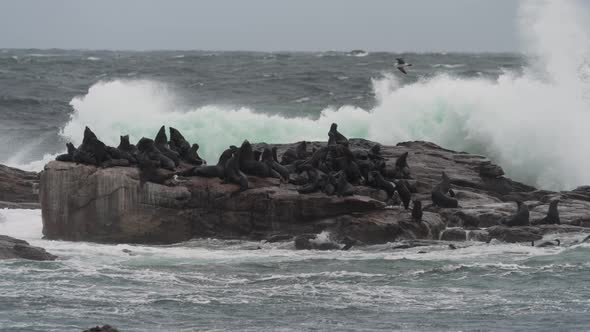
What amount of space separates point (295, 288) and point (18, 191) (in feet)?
34.0

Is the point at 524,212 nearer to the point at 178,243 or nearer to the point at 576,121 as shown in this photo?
the point at 178,243

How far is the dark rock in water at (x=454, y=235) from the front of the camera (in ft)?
65.4

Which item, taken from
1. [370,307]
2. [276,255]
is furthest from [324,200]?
[370,307]

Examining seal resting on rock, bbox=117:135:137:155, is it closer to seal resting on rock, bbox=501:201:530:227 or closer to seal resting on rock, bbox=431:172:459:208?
seal resting on rock, bbox=431:172:459:208

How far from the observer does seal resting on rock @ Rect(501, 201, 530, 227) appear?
66.7ft

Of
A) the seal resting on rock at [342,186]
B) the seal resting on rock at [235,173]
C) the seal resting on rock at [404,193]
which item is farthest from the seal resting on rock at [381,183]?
the seal resting on rock at [235,173]

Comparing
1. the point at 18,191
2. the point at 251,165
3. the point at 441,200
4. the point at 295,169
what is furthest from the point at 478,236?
the point at 18,191

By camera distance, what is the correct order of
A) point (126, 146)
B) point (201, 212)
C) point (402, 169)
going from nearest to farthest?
point (201, 212) < point (126, 146) < point (402, 169)

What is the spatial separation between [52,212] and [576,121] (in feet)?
54.0

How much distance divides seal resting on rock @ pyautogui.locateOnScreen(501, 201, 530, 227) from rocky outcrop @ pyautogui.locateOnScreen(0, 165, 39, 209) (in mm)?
9912

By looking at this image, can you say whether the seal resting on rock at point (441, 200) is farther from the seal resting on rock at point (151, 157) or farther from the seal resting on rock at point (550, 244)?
the seal resting on rock at point (151, 157)

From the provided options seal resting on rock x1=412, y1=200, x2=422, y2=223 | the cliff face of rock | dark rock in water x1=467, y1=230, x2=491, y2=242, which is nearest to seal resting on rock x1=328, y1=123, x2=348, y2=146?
the cliff face of rock

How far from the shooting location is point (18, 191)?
2467cm

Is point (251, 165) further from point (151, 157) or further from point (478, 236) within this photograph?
point (478, 236)
